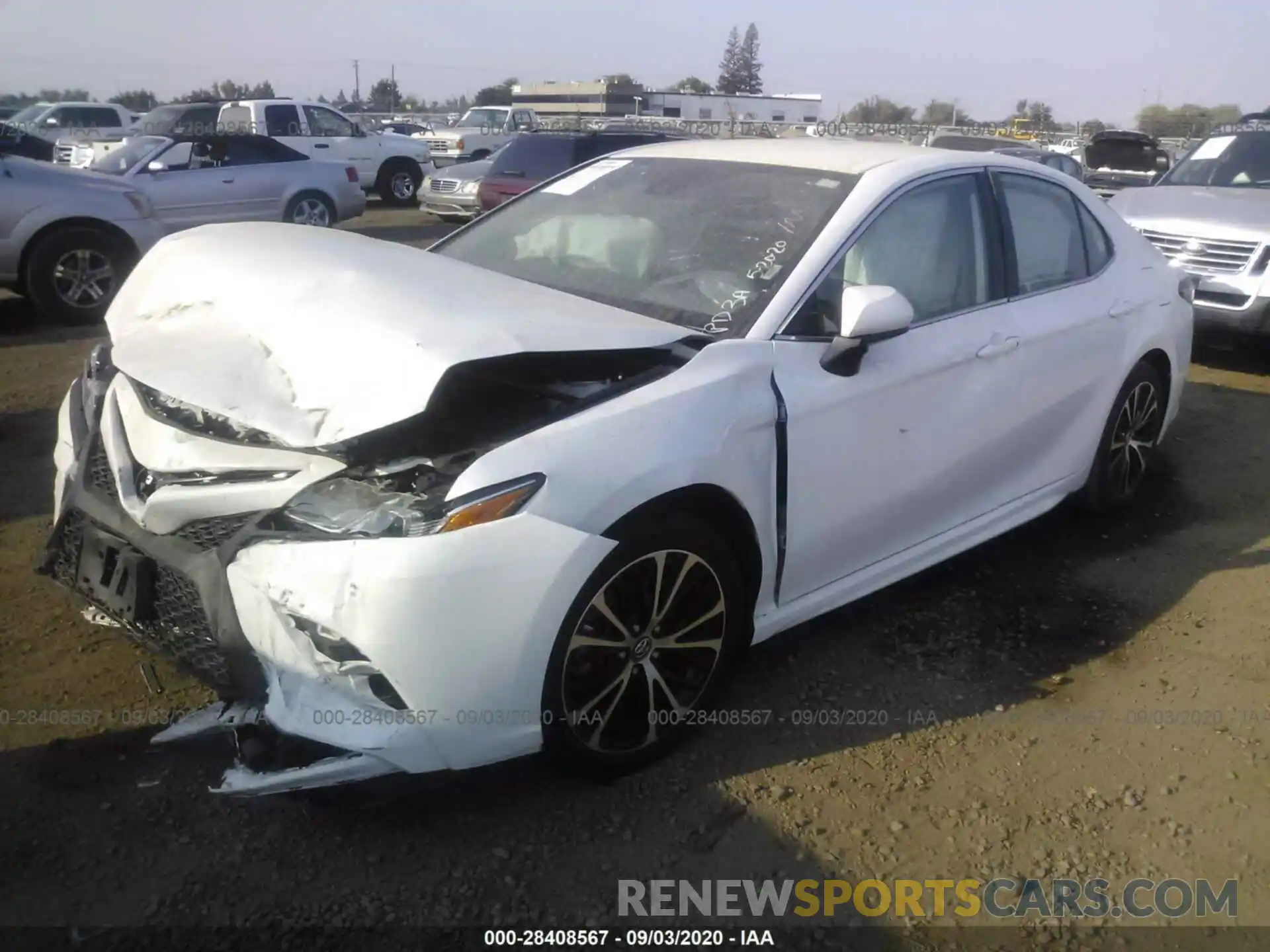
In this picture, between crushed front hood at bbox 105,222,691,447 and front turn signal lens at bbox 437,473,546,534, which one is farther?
crushed front hood at bbox 105,222,691,447

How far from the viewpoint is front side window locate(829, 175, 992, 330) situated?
3443 mm

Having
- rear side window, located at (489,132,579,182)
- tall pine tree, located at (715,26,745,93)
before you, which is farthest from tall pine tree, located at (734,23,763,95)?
rear side window, located at (489,132,579,182)

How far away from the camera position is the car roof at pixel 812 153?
365 centimetres

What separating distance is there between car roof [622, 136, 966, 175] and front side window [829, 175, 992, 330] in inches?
4.7

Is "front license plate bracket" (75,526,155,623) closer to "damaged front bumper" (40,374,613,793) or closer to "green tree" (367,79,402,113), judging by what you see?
"damaged front bumper" (40,374,613,793)

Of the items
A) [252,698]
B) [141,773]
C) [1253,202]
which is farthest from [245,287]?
[1253,202]

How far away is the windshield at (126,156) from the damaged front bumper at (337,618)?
9.66 meters

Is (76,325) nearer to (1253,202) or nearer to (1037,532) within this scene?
(1037,532)

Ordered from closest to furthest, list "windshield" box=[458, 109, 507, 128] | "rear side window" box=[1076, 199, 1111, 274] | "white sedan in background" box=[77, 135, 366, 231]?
1. "rear side window" box=[1076, 199, 1111, 274]
2. "white sedan in background" box=[77, 135, 366, 231]
3. "windshield" box=[458, 109, 507, 128]

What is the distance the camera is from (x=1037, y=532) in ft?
15.9

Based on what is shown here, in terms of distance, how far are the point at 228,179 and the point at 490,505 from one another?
403 inches

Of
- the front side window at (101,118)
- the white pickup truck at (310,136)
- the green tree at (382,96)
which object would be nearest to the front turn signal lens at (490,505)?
the white pickup truck at (310,136)

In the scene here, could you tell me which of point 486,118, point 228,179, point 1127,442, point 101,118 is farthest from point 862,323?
point 101,118

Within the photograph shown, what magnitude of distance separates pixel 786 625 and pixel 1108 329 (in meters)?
2.14
